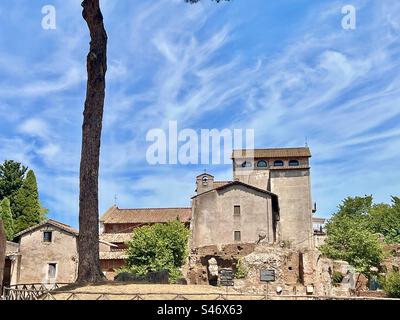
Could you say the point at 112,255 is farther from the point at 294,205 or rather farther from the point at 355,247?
the point at 355,247

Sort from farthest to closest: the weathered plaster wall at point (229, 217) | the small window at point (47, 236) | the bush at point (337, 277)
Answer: the weathered plaster wall at point (229, 217)
the small window at point (47, 236)
the bush at point (337, 277)

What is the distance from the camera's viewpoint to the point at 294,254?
26.0 metres

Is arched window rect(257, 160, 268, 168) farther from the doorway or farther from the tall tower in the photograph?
the doorway

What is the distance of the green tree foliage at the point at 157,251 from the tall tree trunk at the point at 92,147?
58.6 feet

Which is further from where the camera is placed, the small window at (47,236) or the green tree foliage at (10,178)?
the green tree foliage at (10,178)

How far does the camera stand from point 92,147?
14570 millimetres

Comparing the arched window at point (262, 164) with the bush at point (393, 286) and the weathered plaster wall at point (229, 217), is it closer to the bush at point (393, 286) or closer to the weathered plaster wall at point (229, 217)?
the weathered plaster wall at point (229, 217)

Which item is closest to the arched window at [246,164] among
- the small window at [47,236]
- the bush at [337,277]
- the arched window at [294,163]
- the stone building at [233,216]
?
the arched window at [294,163]

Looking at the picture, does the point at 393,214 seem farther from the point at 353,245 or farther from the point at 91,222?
the point at 91,222

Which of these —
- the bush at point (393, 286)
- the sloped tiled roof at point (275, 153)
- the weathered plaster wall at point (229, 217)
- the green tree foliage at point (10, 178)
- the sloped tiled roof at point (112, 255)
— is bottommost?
the bush at point (393, 286)

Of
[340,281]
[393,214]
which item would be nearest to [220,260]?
[340,281]

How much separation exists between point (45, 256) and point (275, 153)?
2563 centimetres

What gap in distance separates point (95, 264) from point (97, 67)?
6597mm

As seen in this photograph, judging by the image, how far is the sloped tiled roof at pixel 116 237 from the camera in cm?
4509
